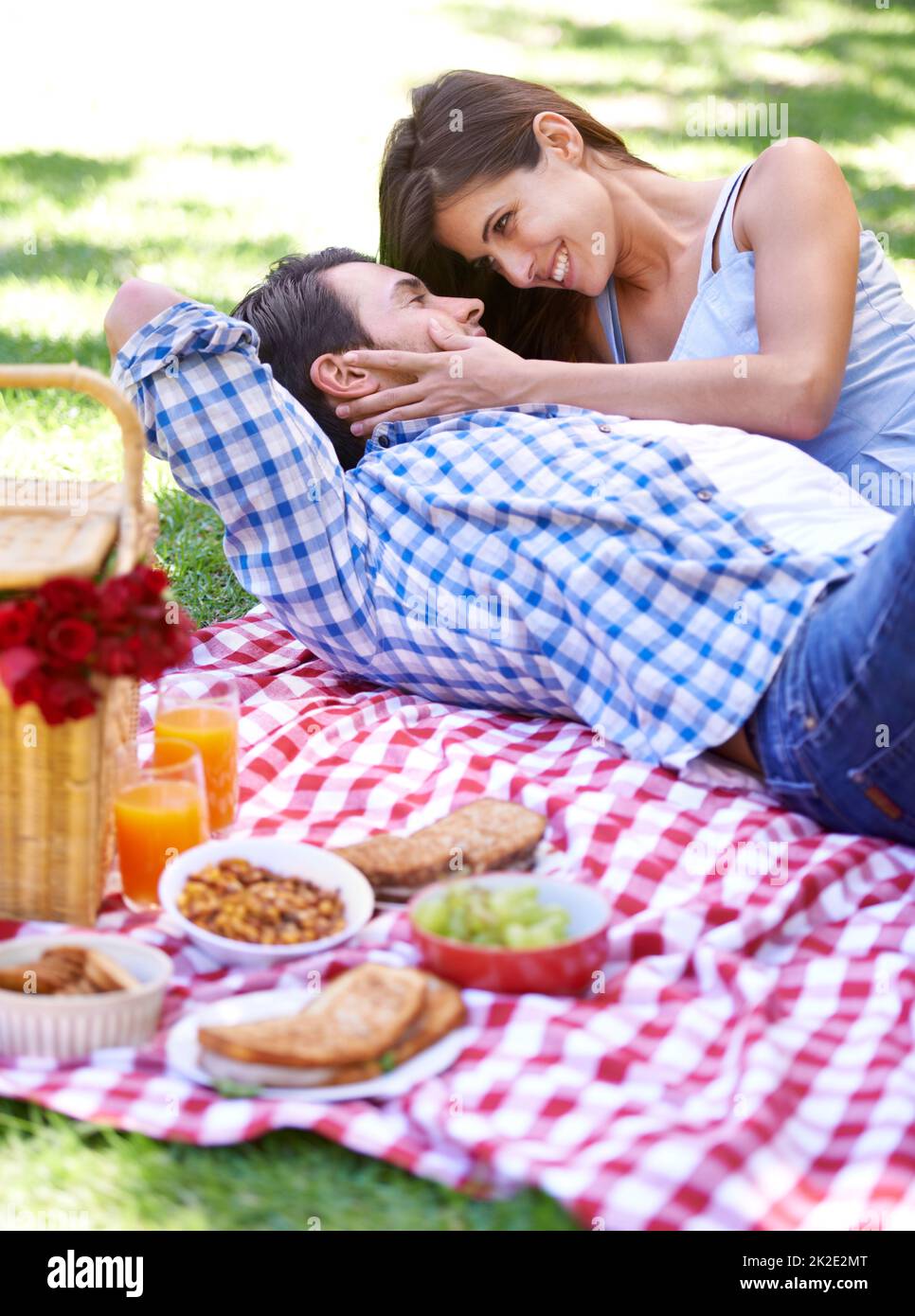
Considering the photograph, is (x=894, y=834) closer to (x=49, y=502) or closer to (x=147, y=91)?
(x=49, y=502)

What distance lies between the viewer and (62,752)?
7.54 ft

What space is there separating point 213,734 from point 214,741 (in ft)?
0.04

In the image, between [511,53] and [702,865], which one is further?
[511,53]

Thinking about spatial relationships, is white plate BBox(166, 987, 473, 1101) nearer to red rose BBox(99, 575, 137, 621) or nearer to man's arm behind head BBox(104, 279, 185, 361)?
red rose BBox(99, 575, 137, 621)

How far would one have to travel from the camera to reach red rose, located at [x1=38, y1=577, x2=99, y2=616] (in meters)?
2.22

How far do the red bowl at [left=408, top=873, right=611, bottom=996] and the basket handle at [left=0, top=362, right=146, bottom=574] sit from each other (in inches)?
27.1

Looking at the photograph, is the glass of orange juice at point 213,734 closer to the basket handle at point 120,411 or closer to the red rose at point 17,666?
the basket handle at point 120,411

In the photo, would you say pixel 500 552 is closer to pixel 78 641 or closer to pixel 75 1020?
pixel 78 641

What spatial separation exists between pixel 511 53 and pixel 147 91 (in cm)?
284

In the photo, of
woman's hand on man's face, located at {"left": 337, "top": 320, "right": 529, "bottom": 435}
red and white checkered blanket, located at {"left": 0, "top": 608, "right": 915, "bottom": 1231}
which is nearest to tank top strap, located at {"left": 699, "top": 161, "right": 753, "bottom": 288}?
woman's hand on man's face, located at {"left": 337, "top": 320, "right": 529, "bottom": 435}

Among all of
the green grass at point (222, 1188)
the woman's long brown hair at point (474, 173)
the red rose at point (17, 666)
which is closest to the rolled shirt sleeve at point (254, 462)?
the woman's long brown hair at point (474, 173)

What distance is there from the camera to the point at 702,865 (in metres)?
2.60

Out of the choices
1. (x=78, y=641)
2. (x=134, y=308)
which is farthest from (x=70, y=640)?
(x=134, y=308)

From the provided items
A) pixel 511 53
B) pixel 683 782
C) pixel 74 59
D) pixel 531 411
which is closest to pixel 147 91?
pixel 74 59
